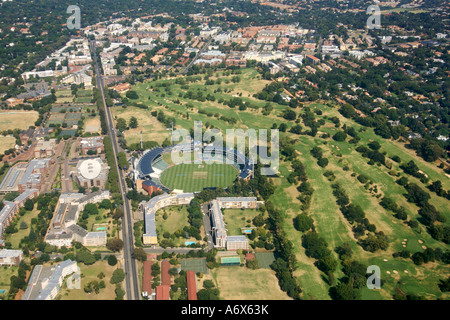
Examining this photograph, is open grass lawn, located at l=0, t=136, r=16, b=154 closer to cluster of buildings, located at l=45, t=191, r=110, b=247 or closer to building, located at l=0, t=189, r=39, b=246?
building, located at l=0, t=189, r=39, b=246

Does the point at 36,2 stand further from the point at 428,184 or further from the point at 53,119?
the point at 428,184

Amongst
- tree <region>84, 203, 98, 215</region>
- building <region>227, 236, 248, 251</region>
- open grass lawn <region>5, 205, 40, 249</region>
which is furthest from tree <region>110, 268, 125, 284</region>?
open grass lawn <region>5, 205, 40, 249</region>

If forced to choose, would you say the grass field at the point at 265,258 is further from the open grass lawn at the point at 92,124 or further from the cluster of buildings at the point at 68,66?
the cluster of buildings at the point at 68,66

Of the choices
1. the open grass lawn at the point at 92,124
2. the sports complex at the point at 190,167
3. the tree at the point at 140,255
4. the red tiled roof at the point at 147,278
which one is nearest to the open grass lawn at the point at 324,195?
the sports complex at the point at 190,167

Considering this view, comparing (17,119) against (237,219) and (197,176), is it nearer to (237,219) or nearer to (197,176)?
(197,176)

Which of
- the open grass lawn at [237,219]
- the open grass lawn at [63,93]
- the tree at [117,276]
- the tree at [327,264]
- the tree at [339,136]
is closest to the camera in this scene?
the tree at [117,276]

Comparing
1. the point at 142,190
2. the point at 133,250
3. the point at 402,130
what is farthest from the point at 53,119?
the point at 402,130
